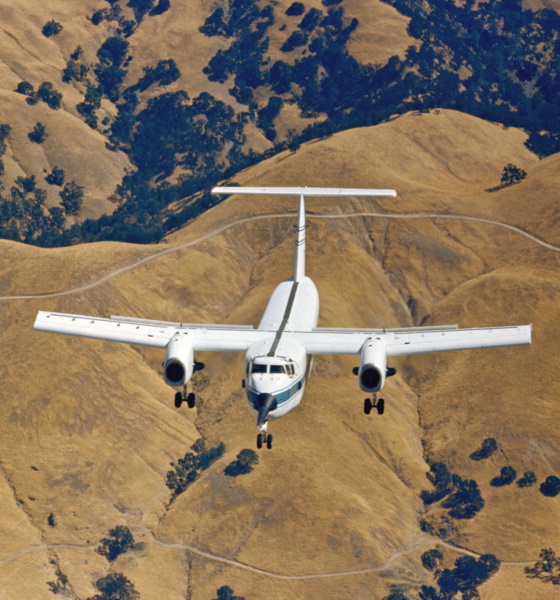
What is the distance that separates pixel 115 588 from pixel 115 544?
5.89 meters

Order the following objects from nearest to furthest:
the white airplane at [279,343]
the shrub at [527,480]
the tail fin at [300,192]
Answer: the white airplane at [279,343]
the tail fin at [300,192]
the shrub at [527,480]

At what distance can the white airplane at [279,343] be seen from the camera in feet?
210

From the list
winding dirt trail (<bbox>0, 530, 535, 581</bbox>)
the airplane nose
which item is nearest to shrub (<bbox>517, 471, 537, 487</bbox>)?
winding dirt trail (<bbox>0, 530, 535, 581</bbox>)

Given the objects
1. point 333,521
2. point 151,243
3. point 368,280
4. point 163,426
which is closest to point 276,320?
point 333,521

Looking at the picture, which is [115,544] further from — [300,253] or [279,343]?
[279,343]

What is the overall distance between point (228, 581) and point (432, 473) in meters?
30.4

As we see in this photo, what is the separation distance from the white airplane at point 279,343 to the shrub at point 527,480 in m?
53.4

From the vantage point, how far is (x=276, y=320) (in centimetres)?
7544

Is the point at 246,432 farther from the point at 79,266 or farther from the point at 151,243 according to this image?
the point at 151,243

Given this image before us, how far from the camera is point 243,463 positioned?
120 m

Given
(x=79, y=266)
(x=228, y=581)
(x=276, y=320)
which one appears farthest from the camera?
(x=79, y=266)

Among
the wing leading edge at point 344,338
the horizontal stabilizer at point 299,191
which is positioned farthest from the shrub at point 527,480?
the wing leading edge at point 344,338

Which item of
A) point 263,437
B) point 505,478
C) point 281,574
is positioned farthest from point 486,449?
point 263,437

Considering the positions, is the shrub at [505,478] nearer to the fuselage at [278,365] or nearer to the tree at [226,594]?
the tree at [226,594]
